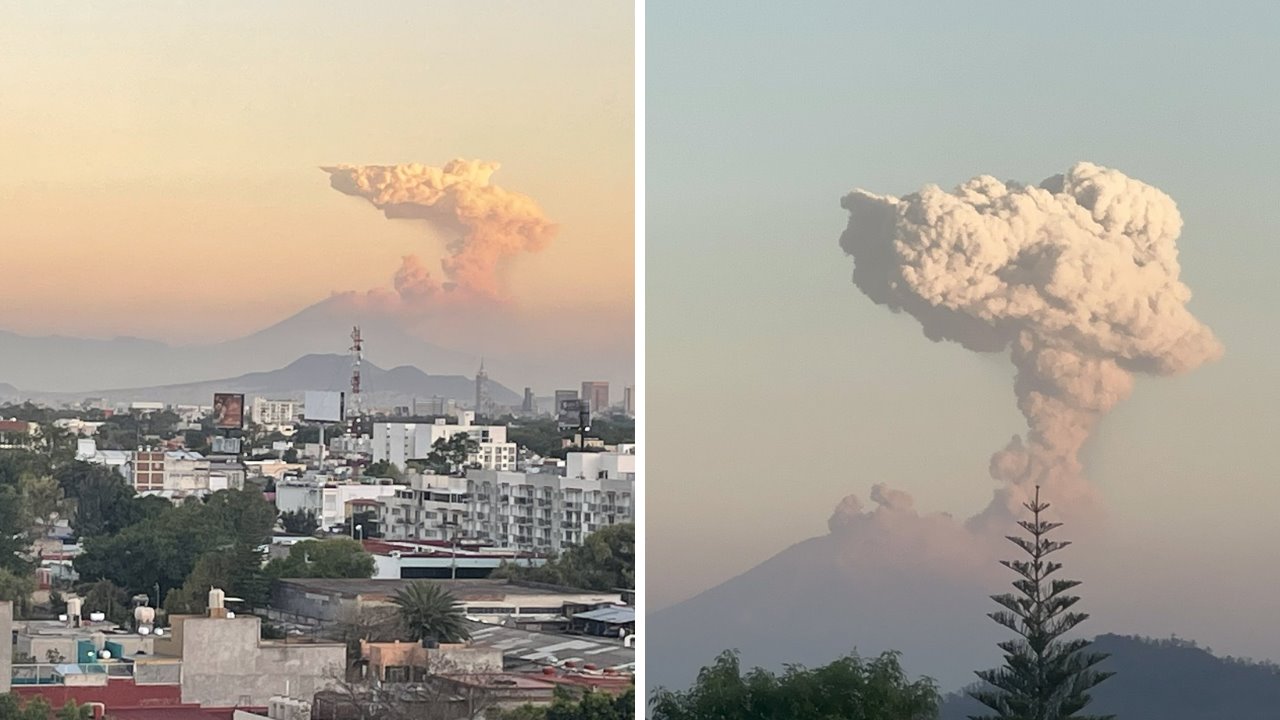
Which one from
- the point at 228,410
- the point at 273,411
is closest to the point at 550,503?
the point at 273,411

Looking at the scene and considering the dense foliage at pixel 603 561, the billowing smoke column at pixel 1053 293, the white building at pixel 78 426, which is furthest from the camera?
the dense foliage at pixel 603 561

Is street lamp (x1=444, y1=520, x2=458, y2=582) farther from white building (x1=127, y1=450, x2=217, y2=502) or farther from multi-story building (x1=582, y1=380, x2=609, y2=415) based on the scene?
white building (x1=127, y1=450, x2=217, y2=502)

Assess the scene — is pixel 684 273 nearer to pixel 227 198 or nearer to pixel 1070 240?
pixel 1070 240

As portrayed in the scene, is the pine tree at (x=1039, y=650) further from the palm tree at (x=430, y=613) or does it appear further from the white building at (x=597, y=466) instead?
the palm tree at (x=430, y=613)

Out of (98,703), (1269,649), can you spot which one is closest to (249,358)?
(98,703)

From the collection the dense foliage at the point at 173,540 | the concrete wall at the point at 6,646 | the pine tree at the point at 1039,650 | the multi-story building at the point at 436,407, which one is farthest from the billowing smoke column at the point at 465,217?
the pine tree at the point at 1039,650

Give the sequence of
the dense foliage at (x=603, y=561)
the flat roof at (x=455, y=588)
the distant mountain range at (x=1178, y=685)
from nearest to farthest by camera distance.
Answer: the distant mountain range at (x=1178, y=685) → the flat roof at (x=455, y=588) → the dense foliage at (x=603, y=561)
